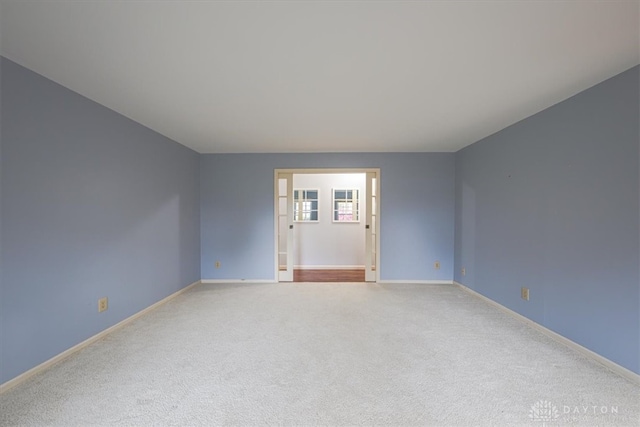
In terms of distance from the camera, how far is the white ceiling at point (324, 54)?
1285 millimetres

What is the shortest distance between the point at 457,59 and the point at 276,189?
323 cm

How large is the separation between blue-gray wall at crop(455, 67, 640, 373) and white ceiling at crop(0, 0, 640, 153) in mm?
275

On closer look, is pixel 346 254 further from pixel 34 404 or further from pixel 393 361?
pixel 34 404

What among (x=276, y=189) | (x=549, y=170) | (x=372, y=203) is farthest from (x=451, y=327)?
(x=276, y=189)

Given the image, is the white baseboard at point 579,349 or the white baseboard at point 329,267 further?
the white baseboard at point 329,267

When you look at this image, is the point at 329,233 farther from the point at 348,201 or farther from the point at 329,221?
the point at 348,201

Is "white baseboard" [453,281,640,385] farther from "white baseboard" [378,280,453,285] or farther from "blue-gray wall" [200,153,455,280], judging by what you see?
"blue-gray wall" [200,153,455,280]

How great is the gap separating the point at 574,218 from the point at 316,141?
287 centimetres

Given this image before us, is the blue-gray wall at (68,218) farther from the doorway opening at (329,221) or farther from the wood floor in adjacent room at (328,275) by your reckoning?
the doorway opening at (329,221)

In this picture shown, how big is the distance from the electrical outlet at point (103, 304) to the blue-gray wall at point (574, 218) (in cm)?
424

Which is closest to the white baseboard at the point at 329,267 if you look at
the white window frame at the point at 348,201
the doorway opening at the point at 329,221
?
the doorway opening at the point at 329,221

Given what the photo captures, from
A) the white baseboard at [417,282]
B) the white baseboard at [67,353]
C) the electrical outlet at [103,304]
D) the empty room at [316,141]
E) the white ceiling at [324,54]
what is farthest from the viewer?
the white baseboard at [417,282]

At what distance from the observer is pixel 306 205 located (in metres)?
5.88

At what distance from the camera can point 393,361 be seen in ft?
6.72
